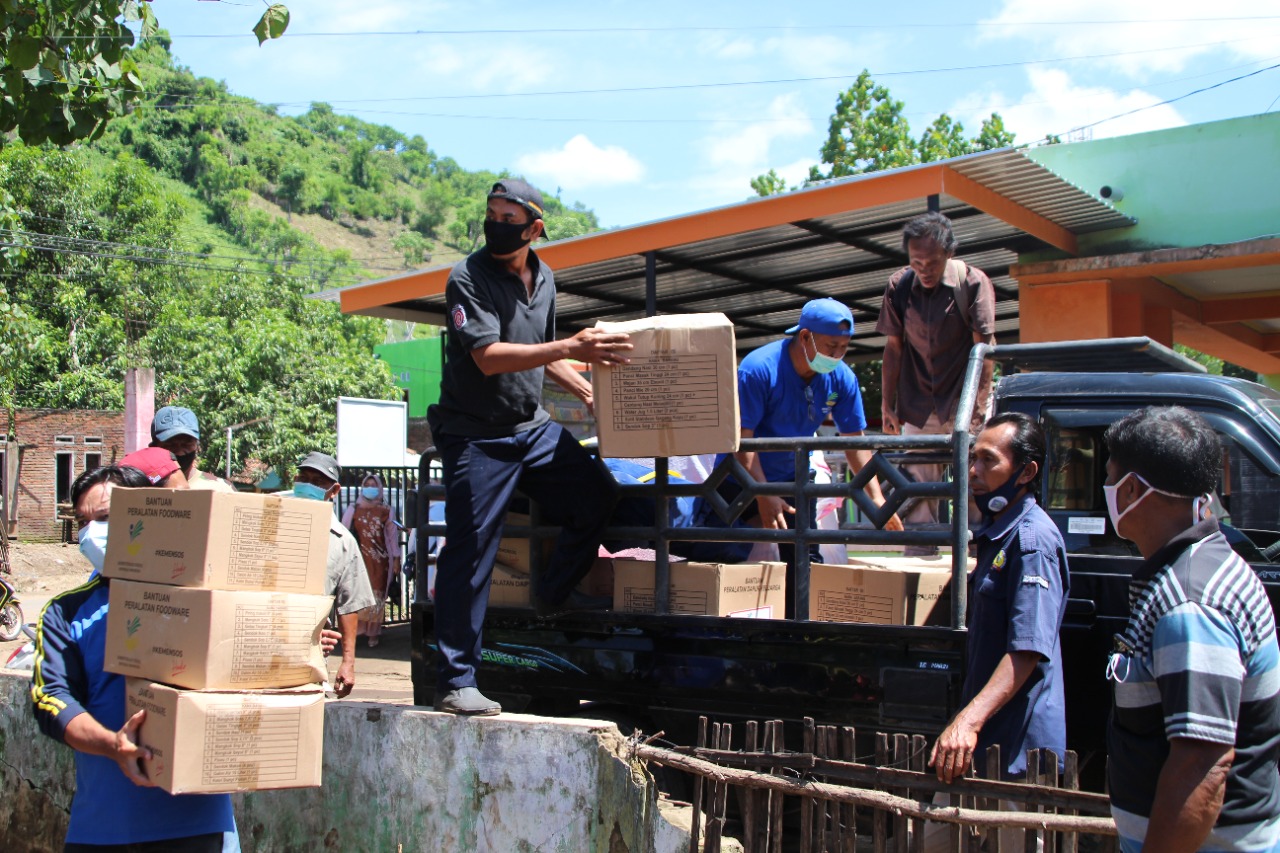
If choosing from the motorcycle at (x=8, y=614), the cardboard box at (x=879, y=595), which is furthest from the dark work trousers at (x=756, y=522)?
the motorcycle at (x=8, y=614)

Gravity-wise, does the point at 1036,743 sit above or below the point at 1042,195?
below

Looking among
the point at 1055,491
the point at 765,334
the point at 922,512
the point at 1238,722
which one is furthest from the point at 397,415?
the point at 1238,722

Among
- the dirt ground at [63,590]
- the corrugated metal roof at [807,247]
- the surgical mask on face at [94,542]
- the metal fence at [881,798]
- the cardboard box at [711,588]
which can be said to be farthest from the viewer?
the dirt ground at [63,590]

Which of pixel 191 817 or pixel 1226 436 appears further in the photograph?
pixel 1226 436

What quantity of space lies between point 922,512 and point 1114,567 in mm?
1243

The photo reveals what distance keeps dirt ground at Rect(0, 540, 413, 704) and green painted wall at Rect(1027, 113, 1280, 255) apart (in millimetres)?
7486

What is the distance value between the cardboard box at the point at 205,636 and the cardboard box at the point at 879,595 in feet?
6.20

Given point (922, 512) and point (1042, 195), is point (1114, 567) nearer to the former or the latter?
point (922, 512)

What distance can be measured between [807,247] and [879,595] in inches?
228

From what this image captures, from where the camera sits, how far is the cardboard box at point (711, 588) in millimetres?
4191

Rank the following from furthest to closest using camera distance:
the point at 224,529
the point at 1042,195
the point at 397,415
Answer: the point at 397,415, the point at 1042,195, the point at 224,529

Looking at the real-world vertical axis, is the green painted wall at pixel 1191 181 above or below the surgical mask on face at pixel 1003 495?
above

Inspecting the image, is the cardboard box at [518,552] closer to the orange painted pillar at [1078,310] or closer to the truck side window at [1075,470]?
the truck side window at [1075,470]

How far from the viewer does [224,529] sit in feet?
10.5
